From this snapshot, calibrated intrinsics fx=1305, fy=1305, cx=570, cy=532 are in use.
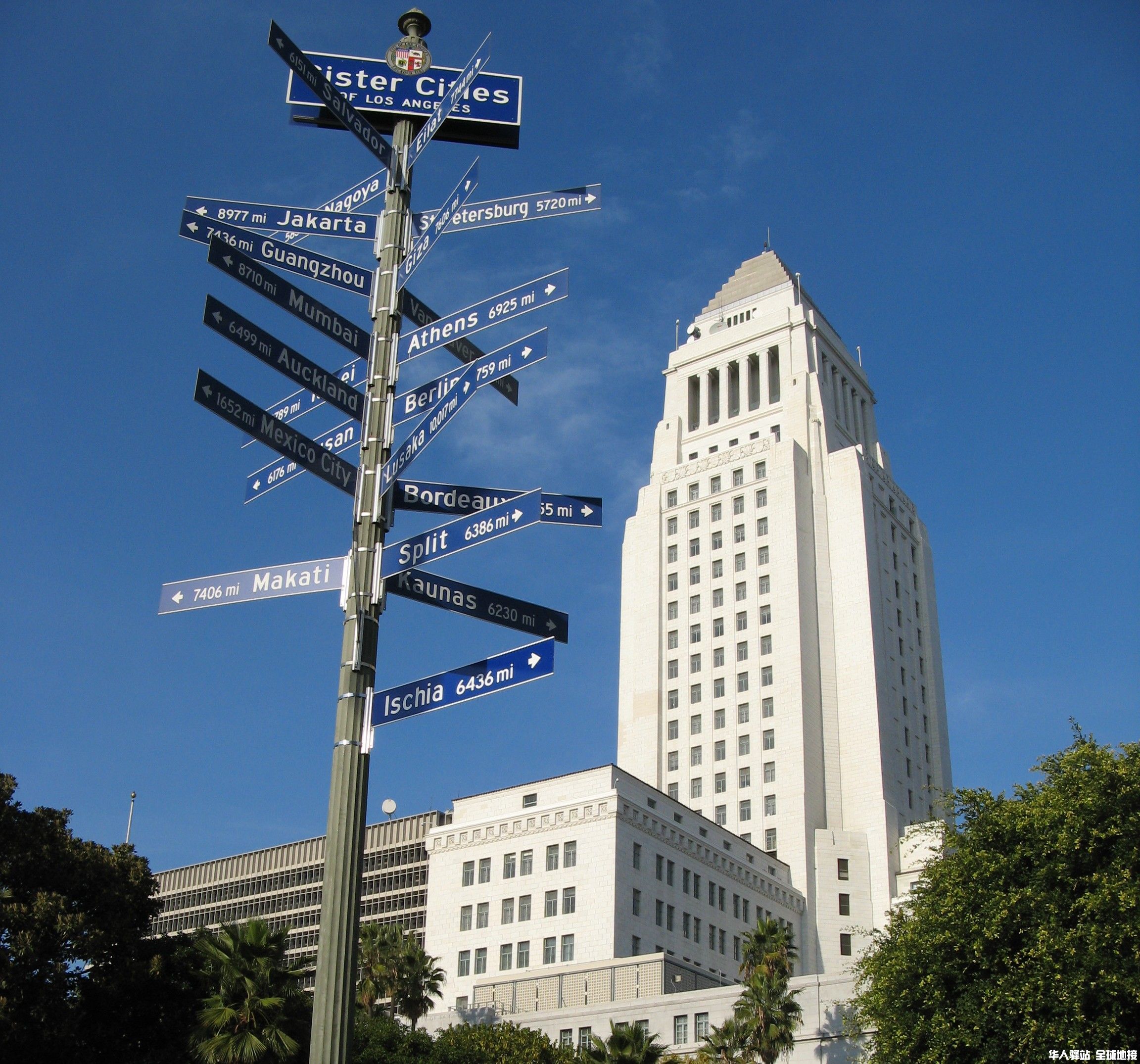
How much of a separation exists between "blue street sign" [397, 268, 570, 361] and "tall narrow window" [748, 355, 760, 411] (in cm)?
10362

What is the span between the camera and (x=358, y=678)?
11172 mm

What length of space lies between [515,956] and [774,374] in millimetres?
A: 60728

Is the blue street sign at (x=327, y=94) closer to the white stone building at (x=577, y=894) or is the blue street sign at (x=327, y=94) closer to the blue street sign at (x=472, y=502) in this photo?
the blue street sign at (x=472, y=502)

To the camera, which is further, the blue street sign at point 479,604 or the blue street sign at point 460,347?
the blue street sign at point 460,347

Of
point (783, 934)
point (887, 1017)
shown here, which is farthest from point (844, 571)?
point (887, 1017)

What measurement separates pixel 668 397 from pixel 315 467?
110 metres

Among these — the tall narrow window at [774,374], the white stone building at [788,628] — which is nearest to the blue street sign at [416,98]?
the white stone building at [788,628]

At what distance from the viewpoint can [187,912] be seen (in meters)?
127

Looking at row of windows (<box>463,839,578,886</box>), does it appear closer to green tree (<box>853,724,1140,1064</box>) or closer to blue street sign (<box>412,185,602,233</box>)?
green tree (<box>853,724,1140,1064</box>)

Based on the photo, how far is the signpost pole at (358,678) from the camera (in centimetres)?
1016

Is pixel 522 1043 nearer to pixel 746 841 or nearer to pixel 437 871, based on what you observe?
pixel 437 871

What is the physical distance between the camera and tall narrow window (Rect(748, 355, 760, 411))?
382 ft

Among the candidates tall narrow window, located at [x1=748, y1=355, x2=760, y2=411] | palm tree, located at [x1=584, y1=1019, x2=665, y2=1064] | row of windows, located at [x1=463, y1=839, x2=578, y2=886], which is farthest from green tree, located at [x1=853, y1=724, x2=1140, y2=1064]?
tall narrow window, located at [x1=748, y1=355, x2=760, y2=411]

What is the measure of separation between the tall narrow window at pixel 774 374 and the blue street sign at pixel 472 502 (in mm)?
105305
